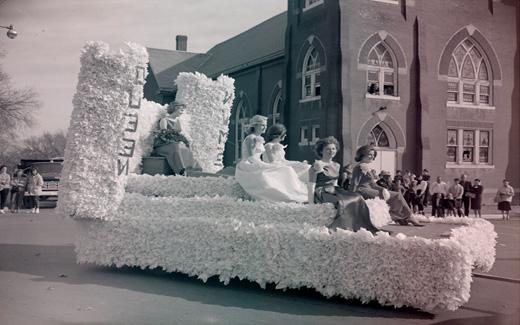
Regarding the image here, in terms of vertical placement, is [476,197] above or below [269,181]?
below

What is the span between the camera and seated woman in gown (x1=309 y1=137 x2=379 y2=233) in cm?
535

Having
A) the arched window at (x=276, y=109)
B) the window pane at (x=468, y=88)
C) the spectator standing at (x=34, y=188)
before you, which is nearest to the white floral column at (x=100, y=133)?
the spectator standing at (x=34, y=188)

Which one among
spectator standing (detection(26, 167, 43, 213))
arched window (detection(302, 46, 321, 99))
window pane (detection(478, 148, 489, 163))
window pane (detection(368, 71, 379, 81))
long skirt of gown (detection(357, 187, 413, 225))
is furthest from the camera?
arched window (detection(302, 46, 321, 99))

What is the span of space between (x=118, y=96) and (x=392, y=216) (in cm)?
384

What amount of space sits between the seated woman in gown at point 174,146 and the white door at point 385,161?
32.9ft

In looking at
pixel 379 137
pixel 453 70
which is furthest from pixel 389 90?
pixel 453 70

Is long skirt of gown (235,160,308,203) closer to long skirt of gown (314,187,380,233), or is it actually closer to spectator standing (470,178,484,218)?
long skirt of gown (314,187,380,233)

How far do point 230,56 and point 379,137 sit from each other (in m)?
11.5

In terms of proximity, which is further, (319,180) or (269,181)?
(269,181)

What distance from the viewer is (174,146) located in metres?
8.04

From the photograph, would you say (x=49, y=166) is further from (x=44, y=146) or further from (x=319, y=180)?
(x=319, y=180)

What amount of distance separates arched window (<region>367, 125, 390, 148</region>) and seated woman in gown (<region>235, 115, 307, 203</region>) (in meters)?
11.2

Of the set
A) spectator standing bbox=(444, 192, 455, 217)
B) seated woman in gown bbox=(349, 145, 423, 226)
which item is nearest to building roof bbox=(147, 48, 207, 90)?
spectator standing bbox=(444, 192, 455, 217)

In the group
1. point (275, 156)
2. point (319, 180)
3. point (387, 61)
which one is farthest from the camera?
point (387, 61)
